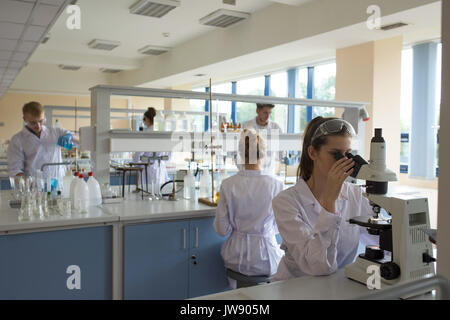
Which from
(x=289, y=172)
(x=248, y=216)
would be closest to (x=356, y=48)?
(x=289, y=172)

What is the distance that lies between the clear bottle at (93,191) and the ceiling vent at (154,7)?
3466 mm

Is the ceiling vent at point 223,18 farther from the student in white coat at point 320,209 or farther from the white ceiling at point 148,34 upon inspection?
the student in white coat at point 320,209

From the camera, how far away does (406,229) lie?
1210 millimetres

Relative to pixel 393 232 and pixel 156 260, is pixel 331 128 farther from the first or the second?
pixel 156 260

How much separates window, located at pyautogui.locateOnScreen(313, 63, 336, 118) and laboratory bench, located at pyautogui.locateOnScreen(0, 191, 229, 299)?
509cm

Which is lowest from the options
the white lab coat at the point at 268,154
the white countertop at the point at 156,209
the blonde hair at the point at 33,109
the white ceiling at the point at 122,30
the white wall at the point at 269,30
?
the white countertop at the point at 156,209

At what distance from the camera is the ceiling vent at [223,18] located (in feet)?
18.8

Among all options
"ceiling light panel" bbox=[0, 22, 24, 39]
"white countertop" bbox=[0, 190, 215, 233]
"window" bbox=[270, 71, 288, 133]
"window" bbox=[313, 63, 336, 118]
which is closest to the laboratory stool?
"white countertop" bbox=[0, 190, 215, 233]

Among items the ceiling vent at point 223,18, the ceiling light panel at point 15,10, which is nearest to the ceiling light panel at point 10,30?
the ceiling light panel at point 15,10

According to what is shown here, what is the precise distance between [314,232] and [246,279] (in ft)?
3.18

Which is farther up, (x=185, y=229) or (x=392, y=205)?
(x=392, y=205)

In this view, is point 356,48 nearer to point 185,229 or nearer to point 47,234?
point 185,229

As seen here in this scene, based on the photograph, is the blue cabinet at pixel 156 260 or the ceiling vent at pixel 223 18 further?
the ceiling vent at pixel 223 18

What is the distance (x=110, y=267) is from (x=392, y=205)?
159cm
